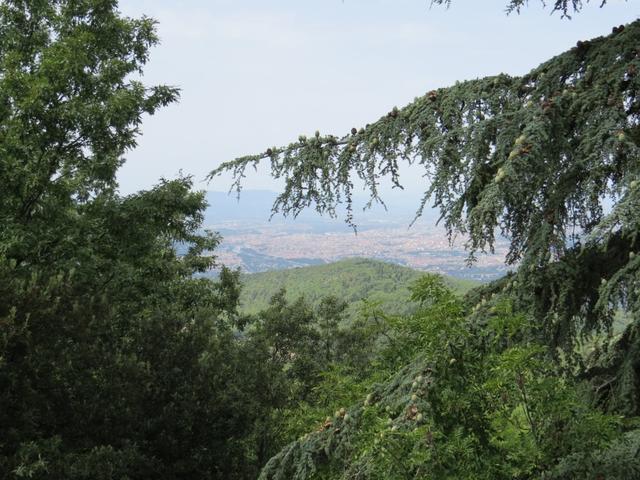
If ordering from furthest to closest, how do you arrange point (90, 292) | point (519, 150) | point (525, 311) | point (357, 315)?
1. point (90, 292)
2. point (357, 315)
3. point (525, 311)
4. point (519, 150)

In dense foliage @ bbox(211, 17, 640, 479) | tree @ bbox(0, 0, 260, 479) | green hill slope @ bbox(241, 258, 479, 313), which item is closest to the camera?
dense foliage @ bbox(211, 17, 640, 479)

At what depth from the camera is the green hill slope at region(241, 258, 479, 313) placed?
359 feet

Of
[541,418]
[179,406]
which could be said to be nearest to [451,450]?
[541,418]

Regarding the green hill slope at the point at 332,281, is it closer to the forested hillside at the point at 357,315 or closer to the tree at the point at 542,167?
the forested hillside at the point at 357,315

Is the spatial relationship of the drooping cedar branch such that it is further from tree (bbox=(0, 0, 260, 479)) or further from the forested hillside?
tree (bbox=(0, 0, 260, 479))

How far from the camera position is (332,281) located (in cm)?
11738

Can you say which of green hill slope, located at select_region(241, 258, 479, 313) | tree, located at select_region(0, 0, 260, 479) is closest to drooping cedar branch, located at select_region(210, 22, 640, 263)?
tree, located at select_region(0, 0, 260, 479)

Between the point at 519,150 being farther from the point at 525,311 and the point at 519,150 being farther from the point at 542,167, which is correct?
the point at 525,311

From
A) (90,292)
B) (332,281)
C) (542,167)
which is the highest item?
(542,167)

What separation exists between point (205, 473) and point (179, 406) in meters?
1.42

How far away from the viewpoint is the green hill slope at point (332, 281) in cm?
10944

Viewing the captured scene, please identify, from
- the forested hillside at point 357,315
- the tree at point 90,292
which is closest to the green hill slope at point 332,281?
the forested hillside at point 357,315

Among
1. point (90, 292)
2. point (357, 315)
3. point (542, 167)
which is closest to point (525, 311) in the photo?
point (542, 167)

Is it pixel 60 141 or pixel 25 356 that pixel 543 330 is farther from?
pixel 60 141
